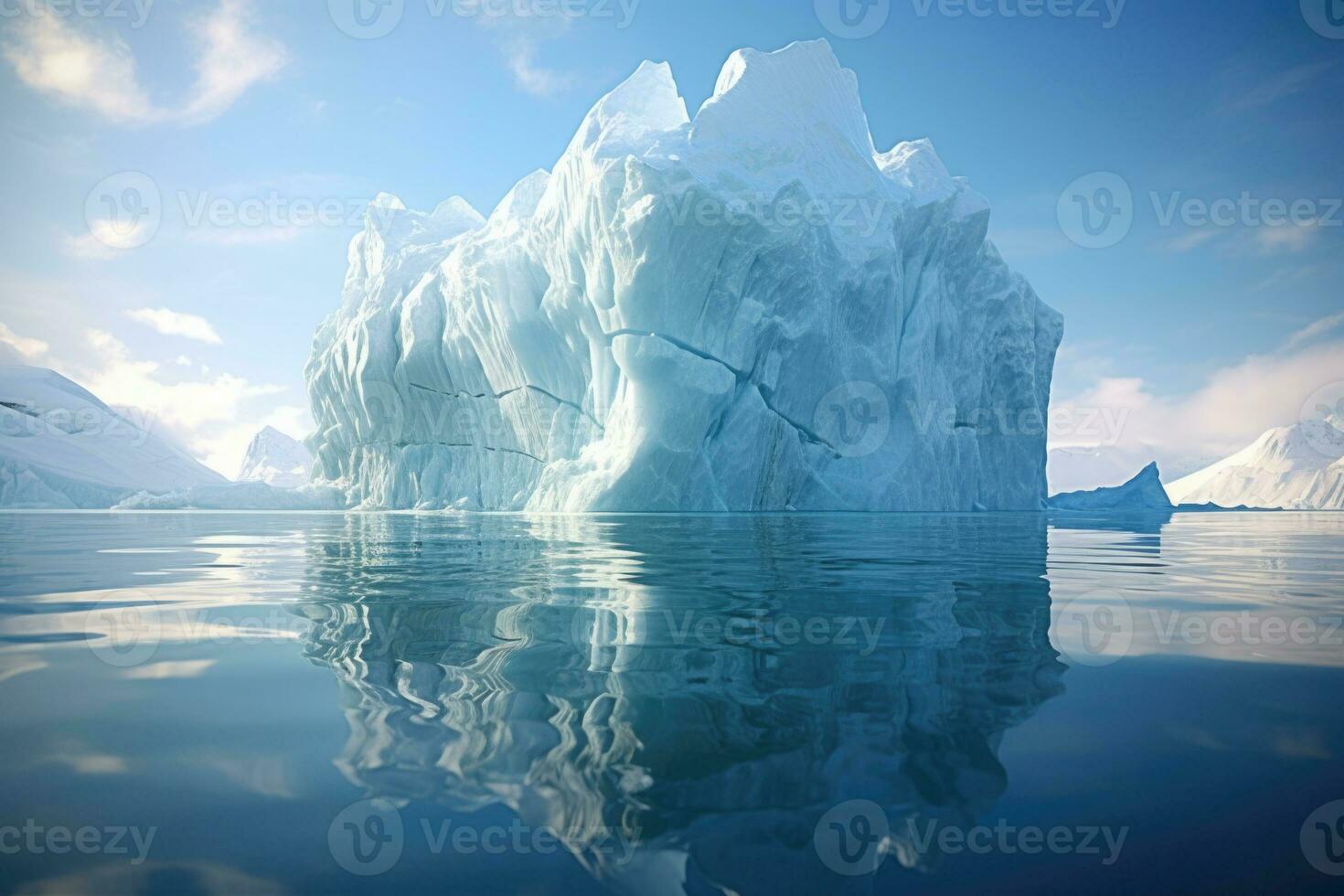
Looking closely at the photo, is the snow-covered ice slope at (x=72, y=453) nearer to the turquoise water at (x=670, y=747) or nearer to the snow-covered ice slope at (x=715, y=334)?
the snow-covered ice slope at (x=715, y=334)

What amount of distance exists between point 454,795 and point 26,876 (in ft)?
2.31

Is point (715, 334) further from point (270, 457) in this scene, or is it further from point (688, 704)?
point (270, 457)

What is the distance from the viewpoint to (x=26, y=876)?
4.22 feet

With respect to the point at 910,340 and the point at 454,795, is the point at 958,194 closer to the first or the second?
the point at 910,340

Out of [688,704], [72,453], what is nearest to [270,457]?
[72,453]


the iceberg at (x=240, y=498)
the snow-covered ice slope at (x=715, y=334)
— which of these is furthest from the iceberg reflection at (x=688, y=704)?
→ the iceberg at (x=240, y=498)

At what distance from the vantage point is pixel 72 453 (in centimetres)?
6359

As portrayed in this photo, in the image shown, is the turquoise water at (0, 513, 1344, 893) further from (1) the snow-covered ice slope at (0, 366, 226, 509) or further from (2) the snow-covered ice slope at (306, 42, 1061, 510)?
(1) the snow-covered ice slope at (0, 366, 226, 509)

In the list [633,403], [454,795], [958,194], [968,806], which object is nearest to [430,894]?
[454,795]

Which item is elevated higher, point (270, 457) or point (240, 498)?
point (270, 457)

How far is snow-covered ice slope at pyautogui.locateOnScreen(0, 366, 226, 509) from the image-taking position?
150 ft

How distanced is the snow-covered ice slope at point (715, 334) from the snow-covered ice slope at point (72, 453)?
16.8m

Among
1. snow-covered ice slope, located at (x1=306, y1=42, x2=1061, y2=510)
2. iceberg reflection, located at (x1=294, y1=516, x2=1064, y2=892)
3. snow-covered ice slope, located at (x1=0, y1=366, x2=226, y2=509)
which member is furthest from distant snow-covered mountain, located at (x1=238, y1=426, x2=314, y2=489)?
iceberg reflection, located at (x1=294, y1=516, x2=1064, y2=892)

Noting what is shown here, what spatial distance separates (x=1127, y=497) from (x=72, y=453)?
78.1 m
